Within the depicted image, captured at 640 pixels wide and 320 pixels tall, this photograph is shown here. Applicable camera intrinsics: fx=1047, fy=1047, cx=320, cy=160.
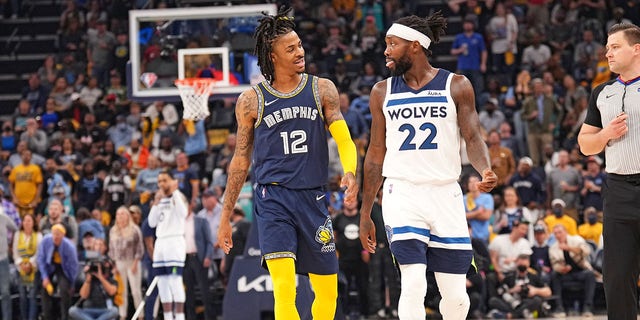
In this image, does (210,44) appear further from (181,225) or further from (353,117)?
(353,117)

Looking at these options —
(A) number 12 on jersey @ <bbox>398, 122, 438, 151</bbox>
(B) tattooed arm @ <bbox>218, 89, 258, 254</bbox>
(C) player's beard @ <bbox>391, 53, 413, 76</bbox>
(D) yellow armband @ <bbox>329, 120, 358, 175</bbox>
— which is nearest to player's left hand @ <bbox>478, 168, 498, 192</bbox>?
(A) number 12 on jersey @ <bbox>398, 122, 438, 151</bbox>

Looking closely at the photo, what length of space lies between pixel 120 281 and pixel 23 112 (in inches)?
305

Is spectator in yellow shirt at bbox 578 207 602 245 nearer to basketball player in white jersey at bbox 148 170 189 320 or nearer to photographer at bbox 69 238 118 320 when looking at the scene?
basketball player in white jersey at bbox 148 170 189 320

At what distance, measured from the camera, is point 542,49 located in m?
22.8

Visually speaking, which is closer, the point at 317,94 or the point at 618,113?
the point at 618,113

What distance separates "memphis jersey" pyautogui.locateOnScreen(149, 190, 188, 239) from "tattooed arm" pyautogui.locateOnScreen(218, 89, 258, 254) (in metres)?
7.29

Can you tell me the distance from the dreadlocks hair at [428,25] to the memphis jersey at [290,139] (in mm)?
924

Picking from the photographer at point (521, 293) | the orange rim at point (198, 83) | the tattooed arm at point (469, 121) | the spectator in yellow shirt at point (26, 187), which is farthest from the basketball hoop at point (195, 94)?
the tattooed arm at point (469, 121)

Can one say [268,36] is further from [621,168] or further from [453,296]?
[621,168]

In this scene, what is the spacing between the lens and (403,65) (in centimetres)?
762

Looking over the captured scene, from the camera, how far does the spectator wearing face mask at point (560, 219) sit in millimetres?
17172

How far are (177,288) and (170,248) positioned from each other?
605mm

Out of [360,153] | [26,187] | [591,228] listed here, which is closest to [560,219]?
[591,228]

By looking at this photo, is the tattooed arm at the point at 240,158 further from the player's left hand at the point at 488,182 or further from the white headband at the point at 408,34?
the player's left hand at the point at 488,182
